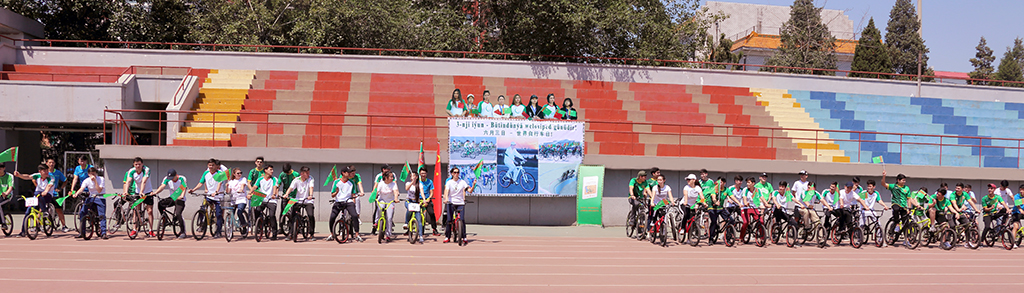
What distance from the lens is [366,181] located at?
19109 mm

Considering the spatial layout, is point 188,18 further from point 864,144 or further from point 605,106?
point 864,144

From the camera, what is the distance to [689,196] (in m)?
15.5

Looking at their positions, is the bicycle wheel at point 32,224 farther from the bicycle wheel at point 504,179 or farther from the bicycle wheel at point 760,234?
the bicycle wheel at point 760,234

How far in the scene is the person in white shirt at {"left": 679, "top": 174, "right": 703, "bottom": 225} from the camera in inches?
607

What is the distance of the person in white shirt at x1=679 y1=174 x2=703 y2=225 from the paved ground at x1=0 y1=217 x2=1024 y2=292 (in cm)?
83

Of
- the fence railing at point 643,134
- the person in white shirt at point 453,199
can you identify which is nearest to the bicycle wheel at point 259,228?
the person in white shirt at point 453,199

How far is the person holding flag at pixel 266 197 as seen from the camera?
15102 millimetres

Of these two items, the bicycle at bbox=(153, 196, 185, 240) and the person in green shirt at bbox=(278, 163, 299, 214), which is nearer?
the bicycle at bbox=(153, 196, 185, 240)

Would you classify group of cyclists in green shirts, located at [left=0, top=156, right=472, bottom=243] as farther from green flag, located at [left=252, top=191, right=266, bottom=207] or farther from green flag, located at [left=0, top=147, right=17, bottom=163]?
green flag, located at [left=0, top=147, right=17, bottom=163]

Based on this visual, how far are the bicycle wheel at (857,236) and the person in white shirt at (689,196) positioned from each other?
12.5ft

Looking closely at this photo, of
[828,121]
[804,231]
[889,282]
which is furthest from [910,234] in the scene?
[828,121]

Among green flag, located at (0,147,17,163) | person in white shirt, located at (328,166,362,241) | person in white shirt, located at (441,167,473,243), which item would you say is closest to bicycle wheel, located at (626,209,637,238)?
person in white shirt, located at (441,167,473,243)

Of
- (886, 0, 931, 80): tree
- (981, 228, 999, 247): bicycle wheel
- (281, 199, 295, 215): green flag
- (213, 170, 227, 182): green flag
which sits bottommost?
(981, 228, 999, 247): bicycle wheel

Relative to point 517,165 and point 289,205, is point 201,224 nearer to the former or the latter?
point 289,205
